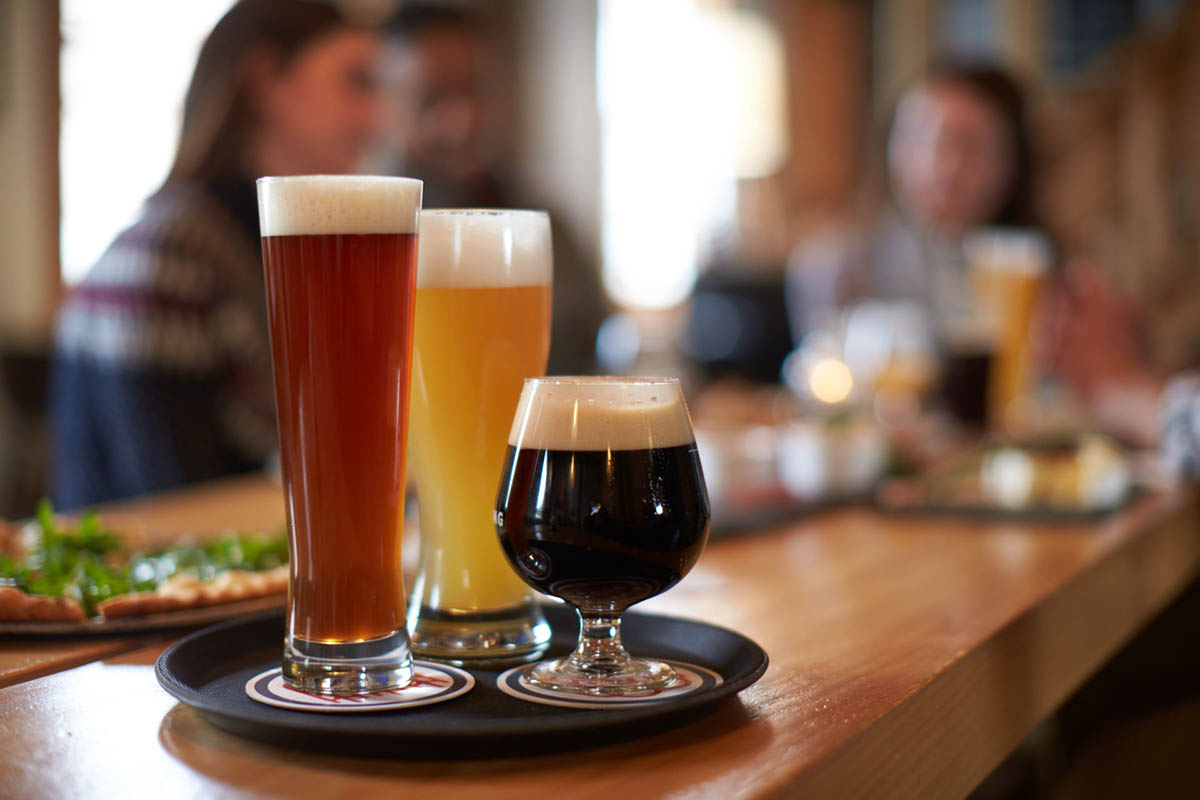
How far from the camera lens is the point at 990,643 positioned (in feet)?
2.90

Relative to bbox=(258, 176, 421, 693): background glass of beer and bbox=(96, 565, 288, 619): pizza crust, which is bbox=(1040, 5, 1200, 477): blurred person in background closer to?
bbox=(96, 565, 288, 619): pizza crust

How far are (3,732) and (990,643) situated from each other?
0.63m

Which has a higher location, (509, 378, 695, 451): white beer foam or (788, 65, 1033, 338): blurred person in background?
(788, 65, 1033, 338): blurred person in background

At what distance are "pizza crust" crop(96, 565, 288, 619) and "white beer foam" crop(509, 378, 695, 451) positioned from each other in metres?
0.33

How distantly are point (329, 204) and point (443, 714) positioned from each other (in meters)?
0.29

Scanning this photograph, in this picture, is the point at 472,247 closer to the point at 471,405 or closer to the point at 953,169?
the point at 471,405

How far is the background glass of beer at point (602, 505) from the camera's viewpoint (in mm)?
715

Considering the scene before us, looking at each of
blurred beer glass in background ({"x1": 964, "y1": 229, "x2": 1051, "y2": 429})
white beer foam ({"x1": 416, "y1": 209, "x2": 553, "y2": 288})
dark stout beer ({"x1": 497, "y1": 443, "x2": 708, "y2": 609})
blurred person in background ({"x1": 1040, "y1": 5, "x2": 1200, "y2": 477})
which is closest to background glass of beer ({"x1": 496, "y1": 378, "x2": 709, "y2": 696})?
dark stout beer ({"x1": 497, "y1": 443, "x2": 708, "y2": 609})

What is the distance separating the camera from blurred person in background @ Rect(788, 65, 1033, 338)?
3445 mm

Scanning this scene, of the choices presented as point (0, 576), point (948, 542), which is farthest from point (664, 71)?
point (0, 576)

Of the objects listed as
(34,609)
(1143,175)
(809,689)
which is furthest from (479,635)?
(1143,175)

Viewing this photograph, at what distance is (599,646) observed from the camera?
754 millimetres

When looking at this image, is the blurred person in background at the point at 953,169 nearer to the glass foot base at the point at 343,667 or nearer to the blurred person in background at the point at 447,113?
the blurred person in background at the point at 447,113

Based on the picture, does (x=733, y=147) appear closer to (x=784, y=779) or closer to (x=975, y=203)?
(x=975, y=203)
